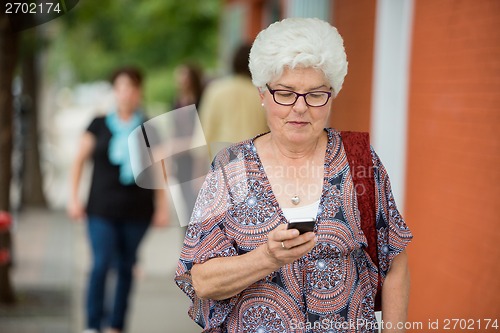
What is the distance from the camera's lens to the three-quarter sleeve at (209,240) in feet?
8.70

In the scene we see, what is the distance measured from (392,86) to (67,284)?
4.04 m

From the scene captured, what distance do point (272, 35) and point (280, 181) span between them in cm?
44

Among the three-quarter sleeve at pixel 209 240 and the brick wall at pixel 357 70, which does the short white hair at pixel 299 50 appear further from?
the brick wall at pixel 357 70

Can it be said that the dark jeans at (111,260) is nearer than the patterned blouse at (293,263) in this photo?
No

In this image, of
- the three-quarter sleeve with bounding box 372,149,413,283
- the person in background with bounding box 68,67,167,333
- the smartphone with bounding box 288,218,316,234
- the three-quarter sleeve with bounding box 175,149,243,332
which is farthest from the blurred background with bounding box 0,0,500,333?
the smartphone with bounding box 288,218,316,234

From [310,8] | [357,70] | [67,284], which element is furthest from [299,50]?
[67,284]

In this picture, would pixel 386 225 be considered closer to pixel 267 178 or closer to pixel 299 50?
pixel 267 178

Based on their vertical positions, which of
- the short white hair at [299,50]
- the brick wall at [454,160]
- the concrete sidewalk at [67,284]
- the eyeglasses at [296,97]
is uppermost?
the short white hair at [299,50]

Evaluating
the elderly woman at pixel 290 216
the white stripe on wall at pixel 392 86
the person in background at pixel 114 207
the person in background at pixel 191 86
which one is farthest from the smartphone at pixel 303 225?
the person in background at pixel 191 86

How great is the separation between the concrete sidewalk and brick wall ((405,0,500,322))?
261cm

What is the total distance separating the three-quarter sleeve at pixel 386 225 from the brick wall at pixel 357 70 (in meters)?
3.18

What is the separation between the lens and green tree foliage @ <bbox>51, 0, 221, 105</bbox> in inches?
848

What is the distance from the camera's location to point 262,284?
2666 millimetres

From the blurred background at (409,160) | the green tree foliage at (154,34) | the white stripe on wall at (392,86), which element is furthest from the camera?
the green tree foliage at (154,34)
